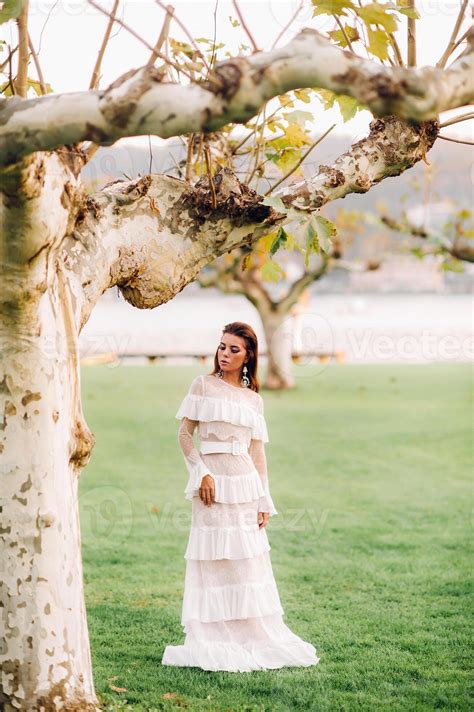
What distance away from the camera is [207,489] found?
530 centimetres

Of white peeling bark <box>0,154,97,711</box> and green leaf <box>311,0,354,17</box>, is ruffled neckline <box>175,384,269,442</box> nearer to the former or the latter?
white peeling bark <box>0,154,97,711</box>

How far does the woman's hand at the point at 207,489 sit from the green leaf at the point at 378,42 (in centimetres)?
256

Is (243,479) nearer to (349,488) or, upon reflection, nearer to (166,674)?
(166,674)

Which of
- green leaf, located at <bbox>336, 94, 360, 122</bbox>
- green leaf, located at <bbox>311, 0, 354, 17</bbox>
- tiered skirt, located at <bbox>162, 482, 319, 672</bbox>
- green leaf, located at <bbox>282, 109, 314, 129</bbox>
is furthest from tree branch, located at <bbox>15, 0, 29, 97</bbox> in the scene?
tiered skirt, located at <bbox>162, 482, 319, 672</bbox>

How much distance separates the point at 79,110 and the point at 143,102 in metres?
0.22

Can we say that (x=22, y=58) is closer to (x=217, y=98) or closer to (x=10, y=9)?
(x=10, y=9)

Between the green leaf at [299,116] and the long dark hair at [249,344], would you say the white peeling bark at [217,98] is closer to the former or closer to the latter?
the green leaf at [299,116]

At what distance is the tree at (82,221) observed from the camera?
3248mm

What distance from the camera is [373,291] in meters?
60.2

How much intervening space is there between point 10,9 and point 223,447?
8.88 feet

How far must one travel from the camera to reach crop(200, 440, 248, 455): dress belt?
5406mm

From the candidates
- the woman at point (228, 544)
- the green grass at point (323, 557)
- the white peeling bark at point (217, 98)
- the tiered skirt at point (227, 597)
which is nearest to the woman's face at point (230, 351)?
the woman at point (228, 544)

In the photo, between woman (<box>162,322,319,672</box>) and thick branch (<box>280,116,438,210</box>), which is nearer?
thick branch (<box>280,116,438,210</box>)

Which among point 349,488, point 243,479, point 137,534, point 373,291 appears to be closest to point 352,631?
point 243,479
